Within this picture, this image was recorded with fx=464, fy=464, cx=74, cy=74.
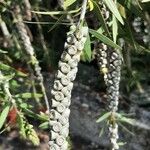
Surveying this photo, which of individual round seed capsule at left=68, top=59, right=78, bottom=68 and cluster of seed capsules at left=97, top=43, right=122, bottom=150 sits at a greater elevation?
individual round seed capsule at left=68, top=59, right=78, bottom=68

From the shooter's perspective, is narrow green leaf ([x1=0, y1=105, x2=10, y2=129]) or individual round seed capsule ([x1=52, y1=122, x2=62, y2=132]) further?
narrow green leaf ([x1=0, y1=105, x2=10, y2=129])

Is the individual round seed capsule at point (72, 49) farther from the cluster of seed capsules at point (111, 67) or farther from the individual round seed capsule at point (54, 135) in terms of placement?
the cluster of seed capsules at point (111, 67)

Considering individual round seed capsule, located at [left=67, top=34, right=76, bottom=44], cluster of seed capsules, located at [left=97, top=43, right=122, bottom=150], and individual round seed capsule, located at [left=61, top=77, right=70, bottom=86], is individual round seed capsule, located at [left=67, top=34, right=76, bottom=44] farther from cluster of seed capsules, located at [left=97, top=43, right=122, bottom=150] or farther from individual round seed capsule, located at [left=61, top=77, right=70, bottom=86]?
cluster of seed capsules, located at [left=97, top=43, right=122, bottom=150]

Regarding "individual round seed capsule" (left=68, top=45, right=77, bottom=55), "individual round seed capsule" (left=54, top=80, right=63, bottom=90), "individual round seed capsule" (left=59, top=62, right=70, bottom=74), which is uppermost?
"individual round seed capsule" (left=68, top=45, right=77, bottom=55)

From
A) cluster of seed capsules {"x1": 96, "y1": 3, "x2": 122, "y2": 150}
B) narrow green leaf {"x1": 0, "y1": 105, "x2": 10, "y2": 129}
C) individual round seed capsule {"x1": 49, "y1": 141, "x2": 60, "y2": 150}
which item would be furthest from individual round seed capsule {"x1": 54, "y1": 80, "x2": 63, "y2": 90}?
narrow green leaf {"x1": 0, "y1": 105, "x2": 10, "y2": 129}

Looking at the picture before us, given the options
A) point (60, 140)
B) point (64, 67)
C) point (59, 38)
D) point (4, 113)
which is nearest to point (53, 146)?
point (60, 140)

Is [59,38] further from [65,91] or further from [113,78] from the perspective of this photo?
[65,91]

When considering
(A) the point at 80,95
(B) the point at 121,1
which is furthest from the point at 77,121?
(B) the point at 121,1

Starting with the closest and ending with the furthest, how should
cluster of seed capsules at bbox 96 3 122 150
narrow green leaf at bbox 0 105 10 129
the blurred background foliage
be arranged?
the blurred background foliage
cluster of seed capsules at bbox 96 3 122 150
narrow green leaf at bbox 0 105 10 129

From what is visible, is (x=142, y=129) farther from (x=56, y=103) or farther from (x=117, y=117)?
(x=56, y=103)
